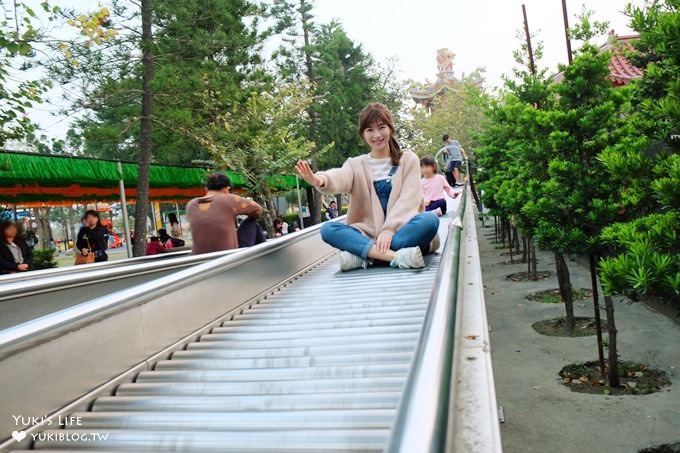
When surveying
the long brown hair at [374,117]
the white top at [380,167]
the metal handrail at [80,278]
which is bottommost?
the metal handrail at [80,278]

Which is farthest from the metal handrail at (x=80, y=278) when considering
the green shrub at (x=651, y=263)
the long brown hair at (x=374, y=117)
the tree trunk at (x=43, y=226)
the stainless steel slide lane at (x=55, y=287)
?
the tree trunk at (x=43, y=226)

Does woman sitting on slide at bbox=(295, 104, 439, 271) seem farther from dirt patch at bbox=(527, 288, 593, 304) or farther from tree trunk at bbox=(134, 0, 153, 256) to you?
tree trunk at bbox=(134, 0, 153, 256)

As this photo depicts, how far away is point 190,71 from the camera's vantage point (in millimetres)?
12883

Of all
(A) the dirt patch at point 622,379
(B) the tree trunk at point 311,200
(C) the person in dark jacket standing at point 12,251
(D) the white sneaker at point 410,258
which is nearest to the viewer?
(D) the white sneaker at point 410,258

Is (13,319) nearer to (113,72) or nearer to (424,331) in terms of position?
(424,331)

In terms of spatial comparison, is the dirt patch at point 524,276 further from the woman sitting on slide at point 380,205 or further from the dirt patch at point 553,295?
the woman sitting on slide at point 380,205

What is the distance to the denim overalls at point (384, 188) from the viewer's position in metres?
4.84

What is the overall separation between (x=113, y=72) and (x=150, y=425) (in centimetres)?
1208

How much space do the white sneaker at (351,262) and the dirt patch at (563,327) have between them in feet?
14.8

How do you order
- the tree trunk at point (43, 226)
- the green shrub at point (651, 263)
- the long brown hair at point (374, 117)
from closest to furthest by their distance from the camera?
the green shrub at point (651, 263), the long brown hair at point (374, 117), the tree trunk at point (43, 226)

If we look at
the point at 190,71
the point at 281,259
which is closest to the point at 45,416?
the point at 281,259

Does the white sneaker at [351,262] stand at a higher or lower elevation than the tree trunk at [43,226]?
lower

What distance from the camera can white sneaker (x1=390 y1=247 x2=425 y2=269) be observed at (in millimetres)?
4473

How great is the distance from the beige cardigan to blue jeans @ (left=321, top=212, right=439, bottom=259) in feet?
0.30
